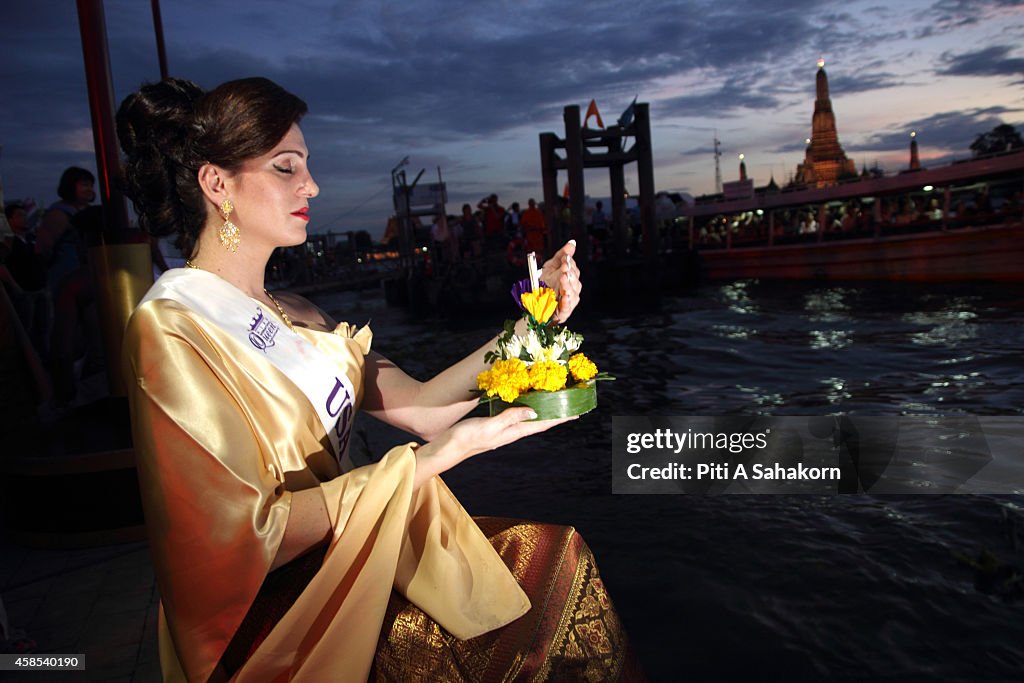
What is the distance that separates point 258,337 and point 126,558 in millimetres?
2675

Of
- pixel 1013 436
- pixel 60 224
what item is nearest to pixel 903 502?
pixel 1013 436

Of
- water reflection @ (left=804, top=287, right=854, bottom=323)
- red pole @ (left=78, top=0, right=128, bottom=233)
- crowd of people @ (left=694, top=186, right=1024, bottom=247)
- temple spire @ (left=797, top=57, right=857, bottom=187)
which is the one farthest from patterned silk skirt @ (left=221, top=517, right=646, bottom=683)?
temple spire @ (left=797, top=57, right=857, bottom=187)

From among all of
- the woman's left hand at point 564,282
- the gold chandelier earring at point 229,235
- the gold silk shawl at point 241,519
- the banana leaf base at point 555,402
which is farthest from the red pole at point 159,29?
the banana leaf base at point 555,402

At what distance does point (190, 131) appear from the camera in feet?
6.94

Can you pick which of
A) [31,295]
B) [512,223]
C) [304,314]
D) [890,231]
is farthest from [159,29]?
[890,231]

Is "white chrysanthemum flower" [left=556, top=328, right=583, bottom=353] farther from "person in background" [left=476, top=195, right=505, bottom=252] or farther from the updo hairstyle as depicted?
"person in background" [left=476, top=195, right=505, bottom=252]

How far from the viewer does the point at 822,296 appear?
22.7m

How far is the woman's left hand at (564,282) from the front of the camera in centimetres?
252

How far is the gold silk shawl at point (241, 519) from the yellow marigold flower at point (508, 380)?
37 cm

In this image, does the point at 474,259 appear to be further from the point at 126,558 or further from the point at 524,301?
the point at 524,301

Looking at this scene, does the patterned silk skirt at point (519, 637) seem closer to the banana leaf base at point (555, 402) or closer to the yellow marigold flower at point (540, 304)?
the banana leaf base at point (555, 402)

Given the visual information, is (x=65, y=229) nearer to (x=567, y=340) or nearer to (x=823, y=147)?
(x=567, y=340)

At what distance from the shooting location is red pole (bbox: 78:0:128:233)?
4.75 meters

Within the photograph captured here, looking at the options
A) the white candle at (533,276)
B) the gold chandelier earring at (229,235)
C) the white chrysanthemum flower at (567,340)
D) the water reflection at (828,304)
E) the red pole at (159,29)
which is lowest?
the water reflection at (828,304)
